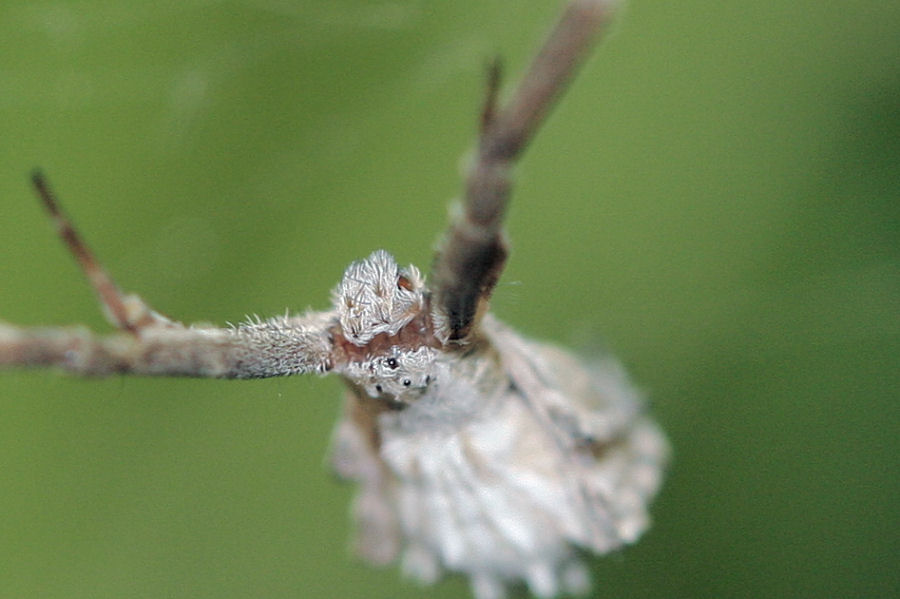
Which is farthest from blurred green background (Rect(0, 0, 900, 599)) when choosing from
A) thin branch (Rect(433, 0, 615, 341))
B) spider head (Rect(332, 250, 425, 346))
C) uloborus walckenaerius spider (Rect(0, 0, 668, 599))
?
thin branch (Rect(433, 0, 615, 341))

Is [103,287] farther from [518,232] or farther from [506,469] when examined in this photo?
[518,232]

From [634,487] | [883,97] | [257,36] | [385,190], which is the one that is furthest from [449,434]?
[883,97]

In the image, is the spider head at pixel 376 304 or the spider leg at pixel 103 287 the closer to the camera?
the spider leg at pixel 103 287

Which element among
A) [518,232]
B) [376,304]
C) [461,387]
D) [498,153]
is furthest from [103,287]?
[518,232]

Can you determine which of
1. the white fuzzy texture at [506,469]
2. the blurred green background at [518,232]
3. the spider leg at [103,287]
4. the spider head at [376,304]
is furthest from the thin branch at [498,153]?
the blurred green background at [518,232]

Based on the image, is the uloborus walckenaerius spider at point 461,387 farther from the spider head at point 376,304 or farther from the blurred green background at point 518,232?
the blurred green background at point 518,232

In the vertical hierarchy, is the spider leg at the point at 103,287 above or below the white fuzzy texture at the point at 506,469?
above
